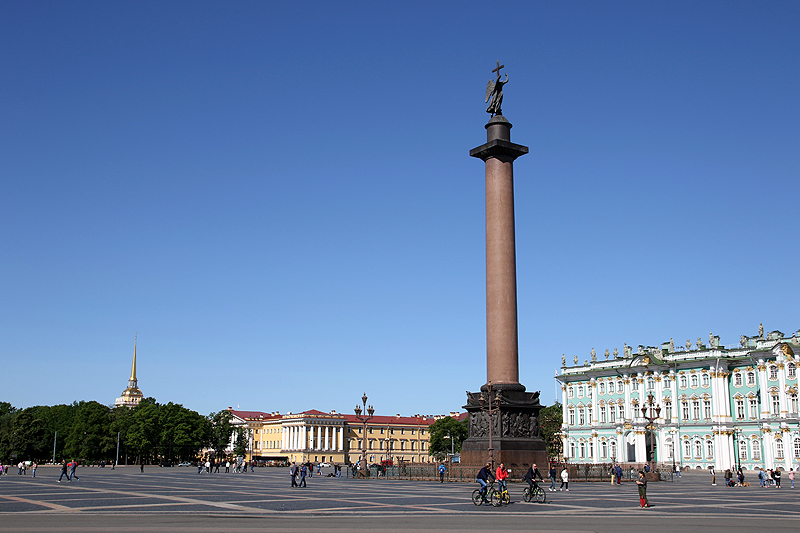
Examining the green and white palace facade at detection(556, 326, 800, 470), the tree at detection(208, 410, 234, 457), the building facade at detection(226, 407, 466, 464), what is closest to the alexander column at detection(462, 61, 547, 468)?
the green and white palace facade at detection(556, 326, 800, 470)

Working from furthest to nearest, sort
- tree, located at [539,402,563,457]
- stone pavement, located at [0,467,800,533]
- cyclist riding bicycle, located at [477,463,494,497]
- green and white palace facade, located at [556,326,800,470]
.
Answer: tree, located at [539,402,563,457] < green and white palace facade, located at [556,326,800,470] < cyclist riding bicycle, located at [477,463,494,497] < stone pavement, located at [0,467,800,533]

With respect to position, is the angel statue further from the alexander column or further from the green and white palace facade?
the green and white palace facade

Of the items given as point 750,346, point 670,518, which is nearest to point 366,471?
point 670,518

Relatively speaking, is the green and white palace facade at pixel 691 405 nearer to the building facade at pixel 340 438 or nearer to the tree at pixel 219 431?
the tree at pixel 219 431

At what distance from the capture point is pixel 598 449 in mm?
105375

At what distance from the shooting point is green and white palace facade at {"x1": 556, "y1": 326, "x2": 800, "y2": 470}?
85.8 metres

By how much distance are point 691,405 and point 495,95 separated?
64589 millimetres

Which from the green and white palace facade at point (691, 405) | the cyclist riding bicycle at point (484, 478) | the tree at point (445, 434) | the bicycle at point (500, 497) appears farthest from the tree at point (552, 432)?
the cyclist riding bicycle at point (484, 478)

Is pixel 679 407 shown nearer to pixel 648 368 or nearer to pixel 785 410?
pixel 648 368

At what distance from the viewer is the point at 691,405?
95.6 meters

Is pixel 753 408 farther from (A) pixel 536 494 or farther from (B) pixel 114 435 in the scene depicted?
(B) pixel 114 435

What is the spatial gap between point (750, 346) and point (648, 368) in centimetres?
1249

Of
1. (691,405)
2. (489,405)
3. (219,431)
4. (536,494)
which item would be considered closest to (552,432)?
(691,405)

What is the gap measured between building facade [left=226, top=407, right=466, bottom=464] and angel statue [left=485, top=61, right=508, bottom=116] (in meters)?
128
